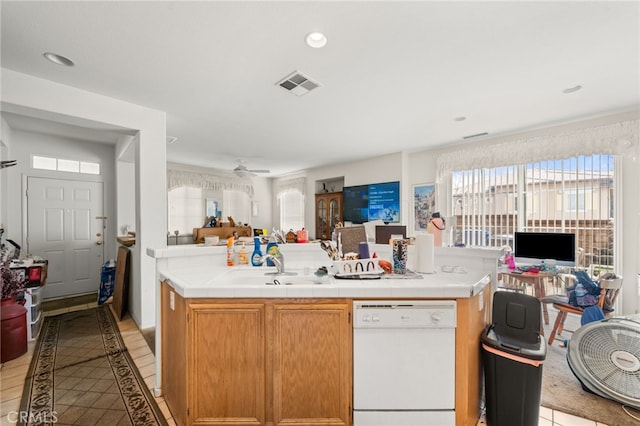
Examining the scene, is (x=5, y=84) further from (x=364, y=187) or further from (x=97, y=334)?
(x=364, y=187)

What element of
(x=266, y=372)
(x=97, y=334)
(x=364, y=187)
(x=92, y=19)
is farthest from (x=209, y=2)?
(x=364, y=187)

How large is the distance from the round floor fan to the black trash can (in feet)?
2.36

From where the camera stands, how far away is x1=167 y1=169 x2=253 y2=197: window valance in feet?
21.2

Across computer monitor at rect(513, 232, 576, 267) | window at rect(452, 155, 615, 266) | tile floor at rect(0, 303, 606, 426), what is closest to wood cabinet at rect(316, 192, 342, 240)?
window at rect(452, 155, 615, 266)

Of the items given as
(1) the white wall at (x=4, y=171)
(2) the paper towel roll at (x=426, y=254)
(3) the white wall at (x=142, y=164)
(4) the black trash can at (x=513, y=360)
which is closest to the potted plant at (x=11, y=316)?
(3) the white wall at (x=142, y=164)

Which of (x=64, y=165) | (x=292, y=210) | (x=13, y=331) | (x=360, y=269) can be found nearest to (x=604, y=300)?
(x=360, y=269)

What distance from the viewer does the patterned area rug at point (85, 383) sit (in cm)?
180

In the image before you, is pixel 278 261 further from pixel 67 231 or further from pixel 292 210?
pixel 292 210

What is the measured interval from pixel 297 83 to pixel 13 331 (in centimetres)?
338

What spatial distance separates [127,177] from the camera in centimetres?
459

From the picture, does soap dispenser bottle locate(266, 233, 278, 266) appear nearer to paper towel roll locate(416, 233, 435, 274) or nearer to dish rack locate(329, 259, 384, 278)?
dish rack locate(329, 259, 384, 278)

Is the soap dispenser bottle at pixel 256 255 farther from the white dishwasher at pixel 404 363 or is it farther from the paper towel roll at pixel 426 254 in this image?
the paper towel roll at pixel 426 254

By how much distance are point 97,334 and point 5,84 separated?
253 centimetres

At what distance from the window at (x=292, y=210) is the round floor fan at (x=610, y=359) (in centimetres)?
622
